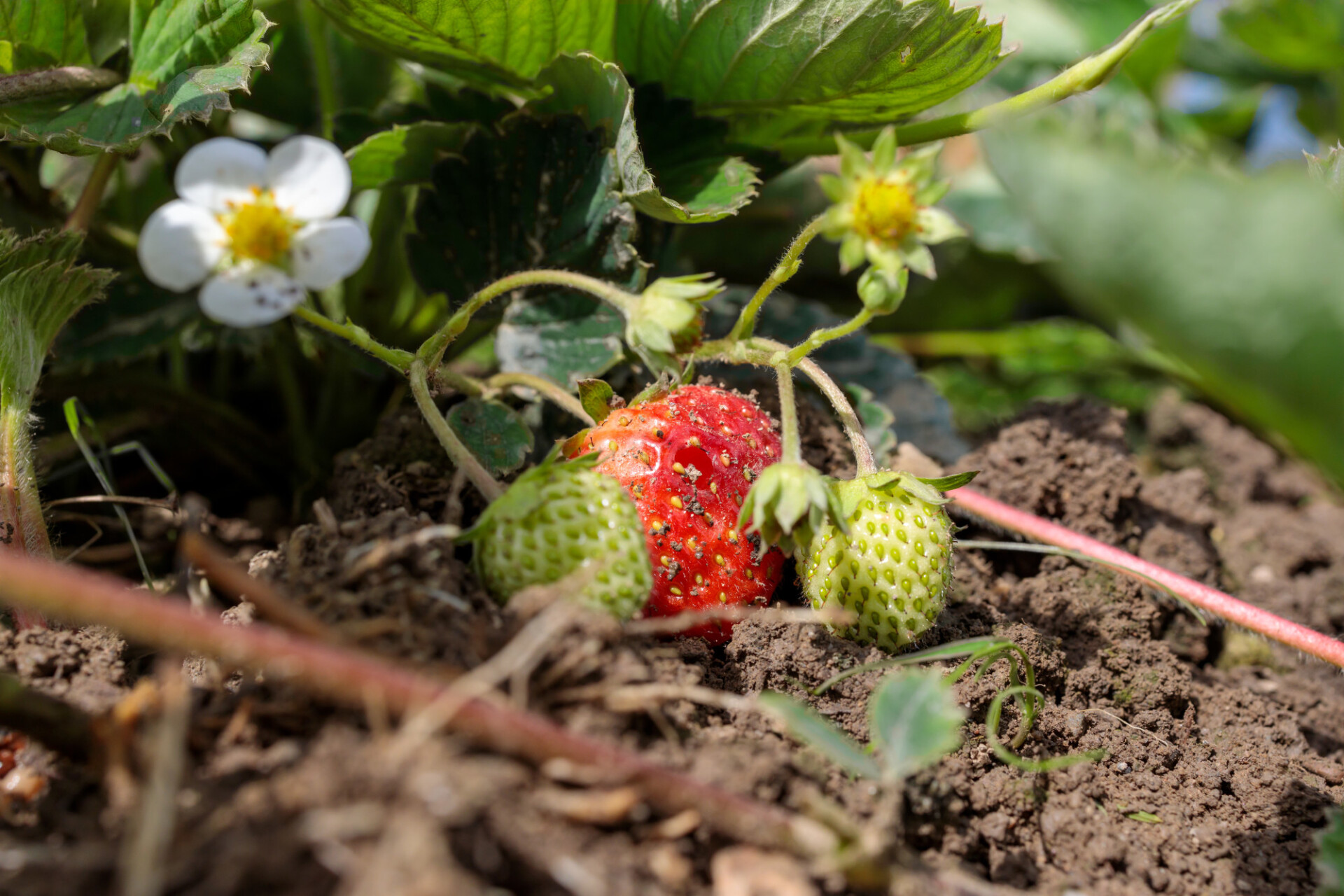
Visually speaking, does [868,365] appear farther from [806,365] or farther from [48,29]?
[48,29]

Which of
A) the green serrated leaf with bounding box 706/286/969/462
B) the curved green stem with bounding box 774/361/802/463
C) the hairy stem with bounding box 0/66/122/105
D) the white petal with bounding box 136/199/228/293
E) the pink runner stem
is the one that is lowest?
the pink runner stem

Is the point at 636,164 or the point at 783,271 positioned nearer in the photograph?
the point at 783,271

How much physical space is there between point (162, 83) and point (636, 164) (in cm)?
58

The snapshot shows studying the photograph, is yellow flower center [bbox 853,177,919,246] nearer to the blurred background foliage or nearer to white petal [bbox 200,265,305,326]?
the blurred background foliage

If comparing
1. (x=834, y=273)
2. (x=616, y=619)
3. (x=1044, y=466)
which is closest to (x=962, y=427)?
(x=834, y=273)

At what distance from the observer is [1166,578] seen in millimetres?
1227

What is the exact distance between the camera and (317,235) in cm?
91

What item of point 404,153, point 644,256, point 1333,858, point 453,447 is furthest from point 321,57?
point 1333,858

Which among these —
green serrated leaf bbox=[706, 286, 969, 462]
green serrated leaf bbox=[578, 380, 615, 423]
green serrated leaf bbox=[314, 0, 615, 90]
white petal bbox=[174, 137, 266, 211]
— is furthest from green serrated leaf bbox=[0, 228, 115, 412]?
green serrated leaf bbox=[706, 286, 969, 462]

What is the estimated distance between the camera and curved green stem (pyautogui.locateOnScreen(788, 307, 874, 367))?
0.94m

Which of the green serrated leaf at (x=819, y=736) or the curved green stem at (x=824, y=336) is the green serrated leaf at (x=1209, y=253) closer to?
the curved green stem at (x=824, y=336)

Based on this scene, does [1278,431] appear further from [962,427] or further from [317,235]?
[962,427]

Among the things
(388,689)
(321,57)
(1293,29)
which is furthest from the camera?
(1293,29)

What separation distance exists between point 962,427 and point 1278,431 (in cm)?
122
